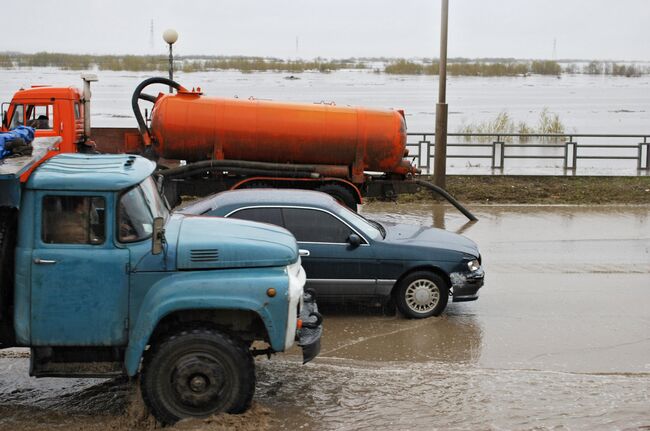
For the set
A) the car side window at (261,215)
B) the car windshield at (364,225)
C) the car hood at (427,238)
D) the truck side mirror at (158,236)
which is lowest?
the car hood at (427,238)

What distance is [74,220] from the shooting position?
702 centimetres

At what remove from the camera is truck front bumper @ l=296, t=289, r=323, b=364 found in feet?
25.0

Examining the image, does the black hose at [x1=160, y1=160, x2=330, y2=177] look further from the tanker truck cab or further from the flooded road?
the flooded road

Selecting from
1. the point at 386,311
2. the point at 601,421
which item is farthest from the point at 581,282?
the point at 601,421

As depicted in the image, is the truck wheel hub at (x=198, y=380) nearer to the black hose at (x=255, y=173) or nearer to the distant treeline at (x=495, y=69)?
the black hose at (x=255, y=173)

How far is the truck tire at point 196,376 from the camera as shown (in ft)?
23.3

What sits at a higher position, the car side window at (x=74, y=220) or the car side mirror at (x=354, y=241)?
the car side window at (x=74, y=220)

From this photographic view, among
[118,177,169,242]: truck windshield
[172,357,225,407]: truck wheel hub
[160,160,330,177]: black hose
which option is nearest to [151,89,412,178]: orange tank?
[160,160,330,177]: black hose

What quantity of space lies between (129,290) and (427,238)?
16.5ft

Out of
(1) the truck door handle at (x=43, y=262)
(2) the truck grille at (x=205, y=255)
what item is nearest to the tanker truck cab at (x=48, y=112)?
(1) the truck door handle at (x=43, y=262)

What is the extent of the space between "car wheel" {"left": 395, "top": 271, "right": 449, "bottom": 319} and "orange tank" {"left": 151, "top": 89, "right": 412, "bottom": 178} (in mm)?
6108

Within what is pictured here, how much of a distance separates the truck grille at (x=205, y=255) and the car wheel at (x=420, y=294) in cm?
405

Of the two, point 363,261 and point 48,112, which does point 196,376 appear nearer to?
point 363,261

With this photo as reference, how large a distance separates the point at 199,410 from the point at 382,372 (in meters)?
2.13
